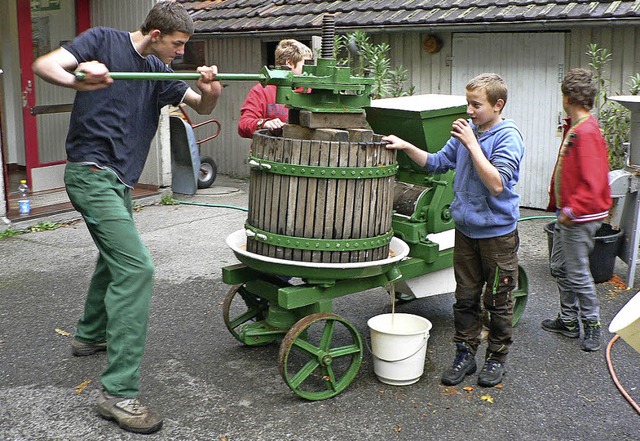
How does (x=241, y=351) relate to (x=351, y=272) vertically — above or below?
below

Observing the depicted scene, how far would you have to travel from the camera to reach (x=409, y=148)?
14.9 feet

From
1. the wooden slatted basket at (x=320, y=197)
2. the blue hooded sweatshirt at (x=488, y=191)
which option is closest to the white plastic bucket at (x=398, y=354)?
the wooden slatted basket at (x=320, y=197)

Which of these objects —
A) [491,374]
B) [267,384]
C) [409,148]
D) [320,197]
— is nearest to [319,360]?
[267,384]

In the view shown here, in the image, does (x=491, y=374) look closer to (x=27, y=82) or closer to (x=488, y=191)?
(x=488, y=191)

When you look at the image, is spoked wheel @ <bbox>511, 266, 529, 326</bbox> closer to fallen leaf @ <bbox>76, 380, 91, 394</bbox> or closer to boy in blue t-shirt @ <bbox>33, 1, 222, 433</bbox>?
boy in blue t-shirt @ <bbox>33, 1, 222, 433</bbox>

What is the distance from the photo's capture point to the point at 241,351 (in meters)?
5.09

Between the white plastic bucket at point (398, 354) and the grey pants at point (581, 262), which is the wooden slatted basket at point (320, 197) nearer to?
the white plastic bucket at point (398, 354)

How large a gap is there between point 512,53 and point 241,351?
5.98 metres

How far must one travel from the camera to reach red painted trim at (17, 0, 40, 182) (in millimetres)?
9398

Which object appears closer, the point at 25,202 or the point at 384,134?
the point at 384,134

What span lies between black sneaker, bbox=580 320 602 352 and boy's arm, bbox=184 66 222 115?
9.13 feet

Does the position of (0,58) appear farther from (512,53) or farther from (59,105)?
(512,53)

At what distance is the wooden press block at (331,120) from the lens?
14.5 feet

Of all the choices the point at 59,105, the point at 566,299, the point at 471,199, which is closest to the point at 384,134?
the point at 471,199
